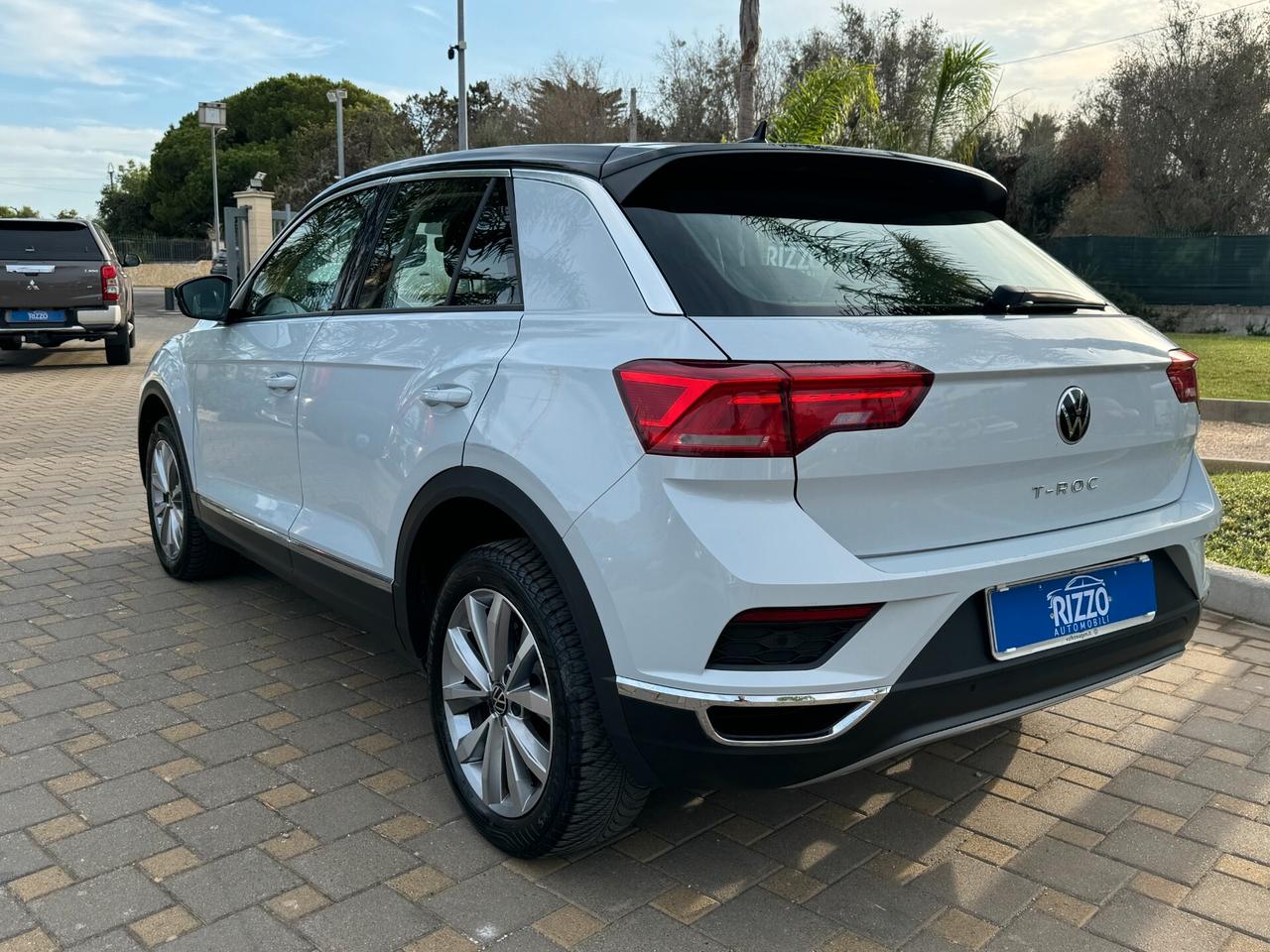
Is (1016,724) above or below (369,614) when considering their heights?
below

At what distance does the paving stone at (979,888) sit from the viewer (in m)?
2.57

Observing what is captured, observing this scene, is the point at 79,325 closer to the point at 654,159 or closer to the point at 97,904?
the point at 97,904

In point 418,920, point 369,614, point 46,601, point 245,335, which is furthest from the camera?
point 46,601

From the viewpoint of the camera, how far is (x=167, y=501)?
16.9 ft

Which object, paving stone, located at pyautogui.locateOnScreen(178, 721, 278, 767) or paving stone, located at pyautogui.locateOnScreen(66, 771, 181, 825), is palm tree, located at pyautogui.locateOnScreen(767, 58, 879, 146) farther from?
paving stone, located at pyautogui.locateOnScreen(66, 771, 181, 825)

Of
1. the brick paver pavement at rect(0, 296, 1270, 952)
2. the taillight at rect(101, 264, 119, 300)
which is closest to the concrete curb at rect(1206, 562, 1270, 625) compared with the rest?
the brick paver pavement at rect(0, 296, 1270, 952)

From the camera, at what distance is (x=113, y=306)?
14539 mm

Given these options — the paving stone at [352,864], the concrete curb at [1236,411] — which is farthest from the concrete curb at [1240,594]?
the concrete curb at [1236,411]

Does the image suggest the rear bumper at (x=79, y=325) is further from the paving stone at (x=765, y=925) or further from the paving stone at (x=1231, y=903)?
the paving stone at (x=1231, y=903)

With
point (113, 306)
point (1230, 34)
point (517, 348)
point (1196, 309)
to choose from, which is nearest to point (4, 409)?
point (113, 306)

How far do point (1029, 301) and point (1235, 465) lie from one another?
18.4ft

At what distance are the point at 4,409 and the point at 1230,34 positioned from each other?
26.3m

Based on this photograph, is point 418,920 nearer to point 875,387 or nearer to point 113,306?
point 875,387

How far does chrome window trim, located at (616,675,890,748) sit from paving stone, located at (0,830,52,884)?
1.62 meters
